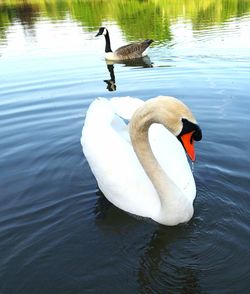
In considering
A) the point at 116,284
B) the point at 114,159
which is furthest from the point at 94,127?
the point at 116,284

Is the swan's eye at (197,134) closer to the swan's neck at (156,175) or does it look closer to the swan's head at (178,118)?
the swan's head at (178,118)

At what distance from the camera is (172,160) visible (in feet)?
18.6

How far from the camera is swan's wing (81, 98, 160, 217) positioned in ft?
17.1

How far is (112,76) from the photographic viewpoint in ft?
46.5

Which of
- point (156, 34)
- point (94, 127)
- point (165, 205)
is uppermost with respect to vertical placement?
point (94, 127)

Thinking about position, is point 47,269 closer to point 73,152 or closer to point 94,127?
point 94,127

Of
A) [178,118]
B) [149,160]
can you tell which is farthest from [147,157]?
[178,118]

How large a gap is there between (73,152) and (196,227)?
3229 mm

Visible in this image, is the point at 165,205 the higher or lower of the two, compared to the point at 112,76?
higher

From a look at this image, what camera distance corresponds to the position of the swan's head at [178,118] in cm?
434

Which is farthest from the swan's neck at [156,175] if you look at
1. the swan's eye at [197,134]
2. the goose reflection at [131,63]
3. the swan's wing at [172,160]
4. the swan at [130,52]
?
the swan at [130,52]

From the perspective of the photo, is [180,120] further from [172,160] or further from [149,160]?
[172,160]

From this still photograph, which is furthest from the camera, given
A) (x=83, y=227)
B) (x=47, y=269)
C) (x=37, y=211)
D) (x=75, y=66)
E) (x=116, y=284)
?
(x=75, y=66)

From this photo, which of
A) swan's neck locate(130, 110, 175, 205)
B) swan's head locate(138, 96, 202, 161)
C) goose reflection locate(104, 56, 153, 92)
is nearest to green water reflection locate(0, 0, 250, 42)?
goose reflection locate(104, 56, 153, 92)
